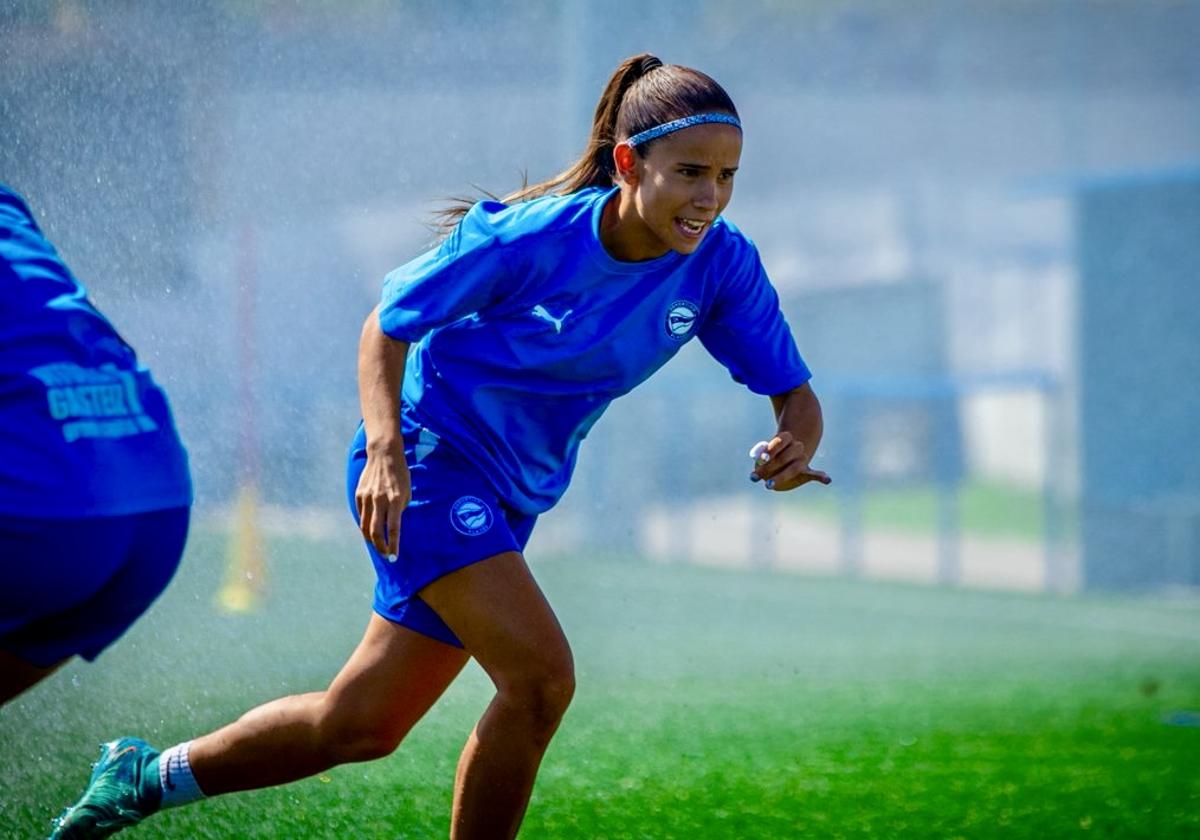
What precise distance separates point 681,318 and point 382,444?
66 centimetres

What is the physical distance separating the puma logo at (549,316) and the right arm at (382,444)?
0.85 ft

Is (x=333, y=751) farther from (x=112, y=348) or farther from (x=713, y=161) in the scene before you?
(x=713, y=161)

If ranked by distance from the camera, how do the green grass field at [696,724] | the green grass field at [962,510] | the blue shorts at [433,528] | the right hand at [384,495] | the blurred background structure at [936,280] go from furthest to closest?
the green grass field at [962,510] → the blurred background structure at [936,280] → the green grass field at [696,724] → the blue shorts at [433,528] → the right hand at [384,495]

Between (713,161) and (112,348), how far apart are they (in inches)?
46.5

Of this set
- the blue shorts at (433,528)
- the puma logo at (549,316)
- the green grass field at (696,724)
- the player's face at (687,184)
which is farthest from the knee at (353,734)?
the player's face at (687,184)

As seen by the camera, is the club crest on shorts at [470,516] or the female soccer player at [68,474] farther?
the club crest on shorts at [470,516]

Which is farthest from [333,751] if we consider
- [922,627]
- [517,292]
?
[922,627]

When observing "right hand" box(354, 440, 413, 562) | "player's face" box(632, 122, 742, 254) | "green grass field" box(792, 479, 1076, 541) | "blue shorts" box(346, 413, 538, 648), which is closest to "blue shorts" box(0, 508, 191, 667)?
"right hand" box(354, 440, 413, 562)

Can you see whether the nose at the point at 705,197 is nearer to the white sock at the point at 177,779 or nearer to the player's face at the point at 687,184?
the player's face at the point at 687,184

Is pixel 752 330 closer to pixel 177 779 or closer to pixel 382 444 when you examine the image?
pixel 382 444

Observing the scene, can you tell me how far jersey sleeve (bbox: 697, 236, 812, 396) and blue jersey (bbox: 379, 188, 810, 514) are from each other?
0.07 feet

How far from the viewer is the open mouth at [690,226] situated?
2941 millimetres

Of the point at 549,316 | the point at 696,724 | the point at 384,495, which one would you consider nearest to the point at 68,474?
the point at 384,495

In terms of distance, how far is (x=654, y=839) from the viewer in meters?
3.71
